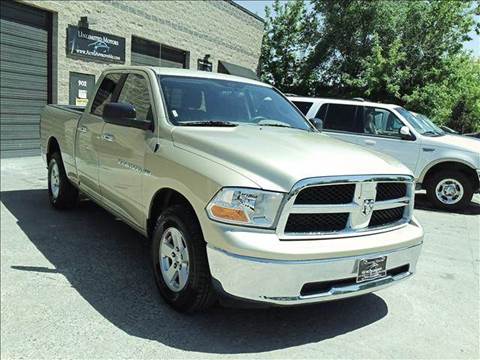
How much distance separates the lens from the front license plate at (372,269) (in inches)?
126

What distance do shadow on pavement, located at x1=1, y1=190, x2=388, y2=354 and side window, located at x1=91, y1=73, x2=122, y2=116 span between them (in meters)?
1.49

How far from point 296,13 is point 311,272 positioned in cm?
2366

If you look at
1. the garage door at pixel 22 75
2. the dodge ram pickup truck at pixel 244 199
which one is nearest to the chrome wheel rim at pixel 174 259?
the dodge ram pickup truck at pixel 244 199

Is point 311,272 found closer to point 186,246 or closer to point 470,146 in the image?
point 186,246

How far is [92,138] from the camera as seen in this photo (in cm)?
514

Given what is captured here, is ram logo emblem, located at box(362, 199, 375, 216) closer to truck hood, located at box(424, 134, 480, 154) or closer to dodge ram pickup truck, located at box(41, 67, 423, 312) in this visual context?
dodge ram pickup truck, located at box(41, 67, 423, 312)

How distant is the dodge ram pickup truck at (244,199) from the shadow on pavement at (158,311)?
0.21 m

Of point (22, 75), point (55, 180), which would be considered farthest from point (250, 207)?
point (22, 75)

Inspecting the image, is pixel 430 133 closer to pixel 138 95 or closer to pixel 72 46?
pixel 138 95

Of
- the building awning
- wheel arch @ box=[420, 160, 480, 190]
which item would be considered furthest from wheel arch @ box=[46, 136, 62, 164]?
the building awning

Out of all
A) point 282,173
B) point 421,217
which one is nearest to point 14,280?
point 282,173

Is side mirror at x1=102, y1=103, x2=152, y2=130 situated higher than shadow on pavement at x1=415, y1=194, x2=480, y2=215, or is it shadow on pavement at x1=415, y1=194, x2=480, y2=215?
side mirror at x1=102, y1=103, x2=152, y2=130

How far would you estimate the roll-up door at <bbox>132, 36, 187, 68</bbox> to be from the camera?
1505cm

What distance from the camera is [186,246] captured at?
3.33 metres
